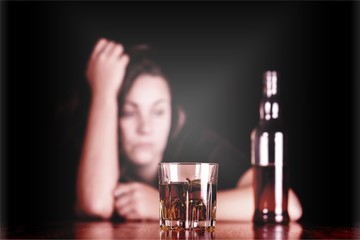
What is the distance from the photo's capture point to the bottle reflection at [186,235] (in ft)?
3.90

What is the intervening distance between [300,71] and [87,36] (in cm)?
66

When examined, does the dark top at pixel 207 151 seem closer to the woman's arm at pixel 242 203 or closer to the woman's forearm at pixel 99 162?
the woman's arm at pixel 242 203

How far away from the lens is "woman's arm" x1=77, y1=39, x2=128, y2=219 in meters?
1.82

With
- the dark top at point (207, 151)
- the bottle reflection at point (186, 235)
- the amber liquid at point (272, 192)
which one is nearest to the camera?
the bottle reflection at point (186, 235)

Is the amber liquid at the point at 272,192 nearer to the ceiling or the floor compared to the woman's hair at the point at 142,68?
nearer to the floor

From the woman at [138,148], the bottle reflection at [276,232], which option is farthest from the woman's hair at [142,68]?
the bottle reflection at [276,232]

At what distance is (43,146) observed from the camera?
186 cm

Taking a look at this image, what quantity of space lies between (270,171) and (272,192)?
0.19ft

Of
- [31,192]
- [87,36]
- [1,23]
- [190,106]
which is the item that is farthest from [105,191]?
[1,23]

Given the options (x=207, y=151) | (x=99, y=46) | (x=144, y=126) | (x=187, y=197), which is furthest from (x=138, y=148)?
(x=187, y=197)

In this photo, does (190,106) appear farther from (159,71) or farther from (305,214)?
(305,214)

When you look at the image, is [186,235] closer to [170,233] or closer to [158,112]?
[170,233]

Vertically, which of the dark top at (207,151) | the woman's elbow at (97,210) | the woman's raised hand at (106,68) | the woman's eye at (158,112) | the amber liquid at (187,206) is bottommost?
the woman's elbow at (97,210)

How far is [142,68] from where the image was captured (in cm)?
185
